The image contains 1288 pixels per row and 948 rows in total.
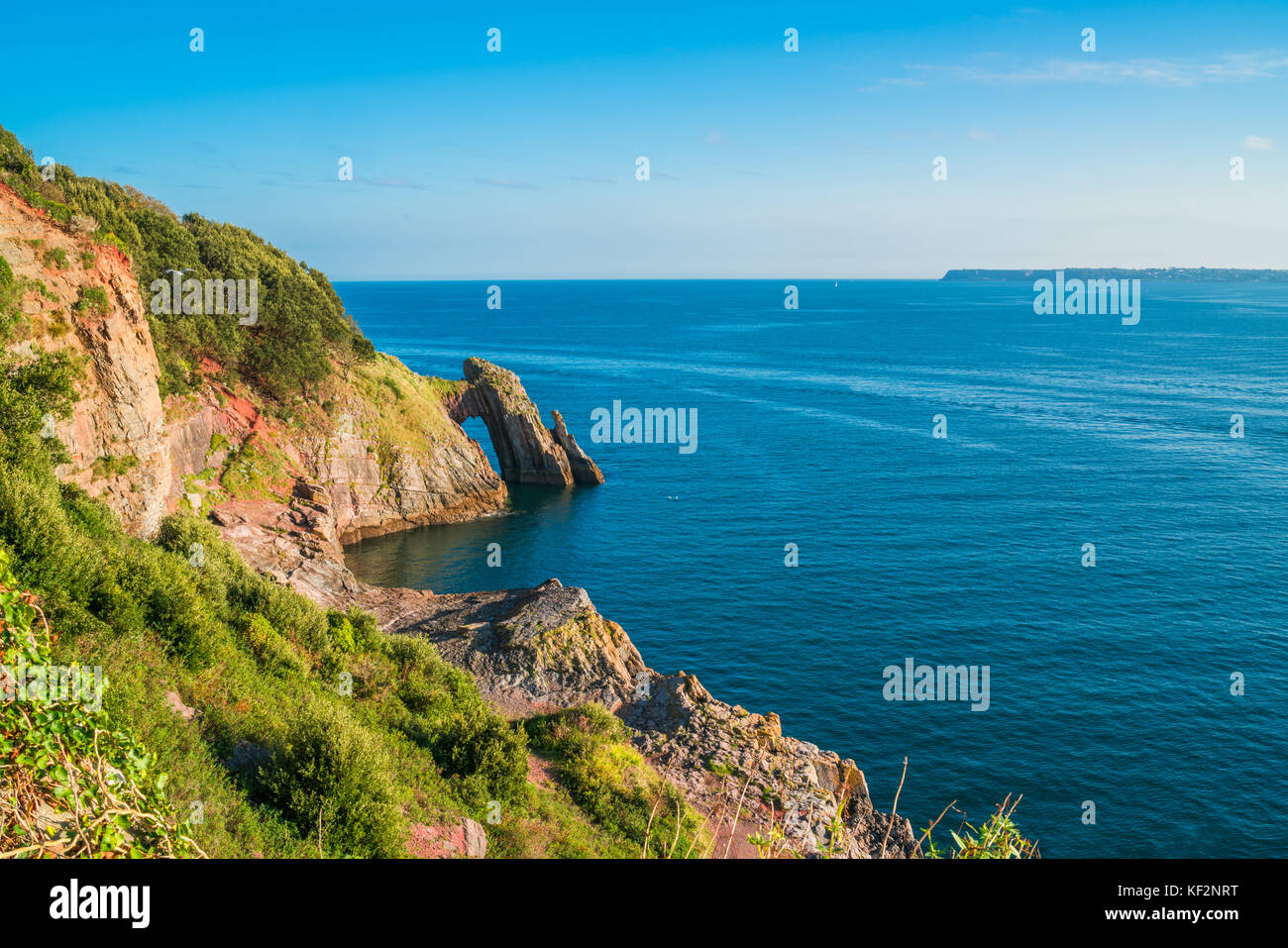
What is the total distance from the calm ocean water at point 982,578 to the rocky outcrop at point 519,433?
8.67 feet

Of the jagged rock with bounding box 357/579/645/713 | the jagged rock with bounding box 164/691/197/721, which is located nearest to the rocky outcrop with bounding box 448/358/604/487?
the jagged rock with bounding box 357/579/645/713

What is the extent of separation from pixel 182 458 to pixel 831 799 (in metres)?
48.1

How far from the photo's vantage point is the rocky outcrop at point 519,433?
286 ft

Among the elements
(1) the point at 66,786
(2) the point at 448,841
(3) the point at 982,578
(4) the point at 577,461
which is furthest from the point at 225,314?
(1) the point at 66,786

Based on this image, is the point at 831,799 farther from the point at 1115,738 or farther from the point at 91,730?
the point at 91,730

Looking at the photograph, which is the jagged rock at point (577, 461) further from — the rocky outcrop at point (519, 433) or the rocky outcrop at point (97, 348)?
the rocky outcrop at point (97, 348)

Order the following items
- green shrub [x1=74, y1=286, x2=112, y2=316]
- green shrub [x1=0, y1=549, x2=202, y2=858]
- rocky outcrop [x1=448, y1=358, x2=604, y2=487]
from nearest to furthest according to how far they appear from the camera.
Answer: green shrub [x1=0, y1=549, x2=202, y2=858] < green shrub [x1=74, y1=286, x2=112, y2=316] < rocky outcrop [x1=448, y1=358, x2=604, y2=487]

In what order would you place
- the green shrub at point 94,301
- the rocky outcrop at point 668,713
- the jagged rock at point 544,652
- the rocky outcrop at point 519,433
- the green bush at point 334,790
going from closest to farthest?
the green bush at point 334,790, the rocky outcrop at point 668,713, the green shrub at point 94,301, the jagged rock at point 544,652, the rocky outcrop at point 519,433

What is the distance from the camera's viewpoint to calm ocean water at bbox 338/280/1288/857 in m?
37.6

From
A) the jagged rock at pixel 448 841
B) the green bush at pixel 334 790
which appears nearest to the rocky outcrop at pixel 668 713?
the jagged rock at pixel 448 841

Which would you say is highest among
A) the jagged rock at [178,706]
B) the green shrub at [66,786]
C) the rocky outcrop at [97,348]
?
the rocky outcrop at [97,348]

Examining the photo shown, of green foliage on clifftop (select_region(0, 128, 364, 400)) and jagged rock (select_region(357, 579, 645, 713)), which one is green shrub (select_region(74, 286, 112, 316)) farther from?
jagged rock (select_region(357, 579, 645, 713))

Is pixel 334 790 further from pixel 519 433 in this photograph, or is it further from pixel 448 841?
pixel 519 433

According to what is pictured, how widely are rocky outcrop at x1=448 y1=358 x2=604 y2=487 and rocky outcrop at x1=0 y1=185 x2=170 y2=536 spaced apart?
161ft
